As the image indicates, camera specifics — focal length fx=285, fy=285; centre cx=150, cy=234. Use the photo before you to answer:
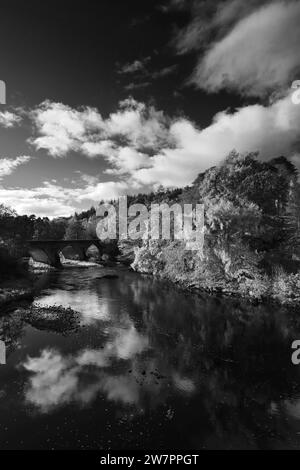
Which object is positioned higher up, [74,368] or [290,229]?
[290,229]

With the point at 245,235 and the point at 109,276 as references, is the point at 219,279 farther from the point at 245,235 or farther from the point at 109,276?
the point at 109,276

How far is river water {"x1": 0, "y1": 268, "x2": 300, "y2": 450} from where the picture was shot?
1842 centimetres

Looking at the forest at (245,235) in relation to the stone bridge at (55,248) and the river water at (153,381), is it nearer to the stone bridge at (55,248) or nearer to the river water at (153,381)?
the river water at (153,381)

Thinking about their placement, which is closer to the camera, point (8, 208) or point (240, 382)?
Answer: point (240, 382)

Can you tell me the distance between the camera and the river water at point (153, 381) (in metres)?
18.4

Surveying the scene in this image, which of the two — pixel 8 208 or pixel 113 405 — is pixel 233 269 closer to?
pixel 113 405

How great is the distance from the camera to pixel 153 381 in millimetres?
24938

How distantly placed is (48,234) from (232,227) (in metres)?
133

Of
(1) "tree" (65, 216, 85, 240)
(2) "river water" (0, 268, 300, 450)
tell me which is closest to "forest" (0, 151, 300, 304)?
(2) "river water" (0, 268, 300, 450)

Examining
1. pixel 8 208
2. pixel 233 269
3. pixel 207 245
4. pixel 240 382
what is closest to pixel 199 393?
pixel 240 382

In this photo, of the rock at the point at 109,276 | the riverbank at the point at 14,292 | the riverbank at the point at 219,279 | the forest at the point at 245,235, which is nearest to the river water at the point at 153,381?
the riverbank at the point at 14,292

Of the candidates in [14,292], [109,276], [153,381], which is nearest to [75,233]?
[109,276]

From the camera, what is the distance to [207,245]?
203 ft
